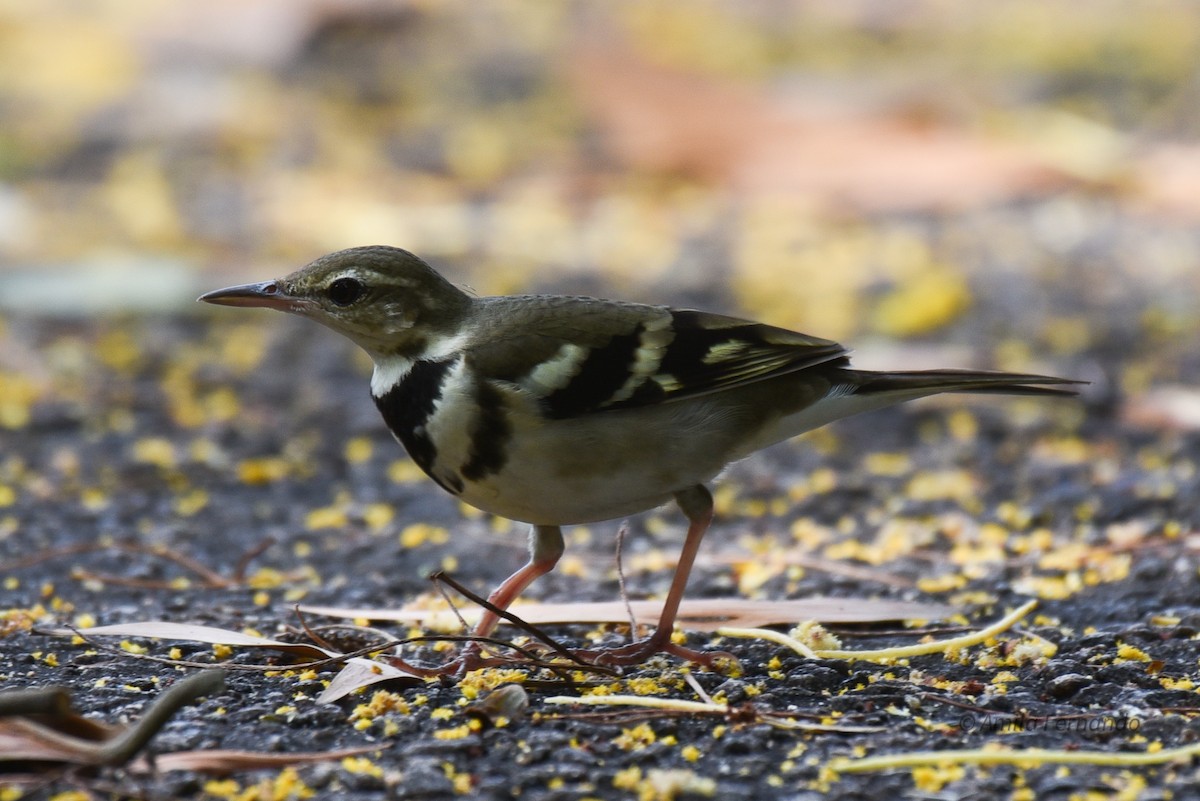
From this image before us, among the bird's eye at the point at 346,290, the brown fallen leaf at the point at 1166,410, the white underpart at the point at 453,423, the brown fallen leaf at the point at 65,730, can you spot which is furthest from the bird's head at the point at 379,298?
the brown fallen leaf at the point at 1166,410

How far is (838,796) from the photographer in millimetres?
3244

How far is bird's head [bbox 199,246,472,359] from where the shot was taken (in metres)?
4.42

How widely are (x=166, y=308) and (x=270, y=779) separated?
5.12 metres

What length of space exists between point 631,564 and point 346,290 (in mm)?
1570

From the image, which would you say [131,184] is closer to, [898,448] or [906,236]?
[906,236]

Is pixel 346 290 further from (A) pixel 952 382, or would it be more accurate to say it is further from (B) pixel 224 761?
(A) pixel 952 382

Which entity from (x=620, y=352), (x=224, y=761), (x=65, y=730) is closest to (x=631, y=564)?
(x=620, y=352)

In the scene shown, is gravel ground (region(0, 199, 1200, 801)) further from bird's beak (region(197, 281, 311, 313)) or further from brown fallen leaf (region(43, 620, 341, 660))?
bird's beak (region(197, 281, 311, 313))

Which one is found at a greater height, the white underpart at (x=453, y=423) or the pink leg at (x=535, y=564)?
the white underpart at (x=453, y=423)

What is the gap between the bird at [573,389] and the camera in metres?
4.14

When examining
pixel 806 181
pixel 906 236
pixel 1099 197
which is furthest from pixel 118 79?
pixel 1099 197

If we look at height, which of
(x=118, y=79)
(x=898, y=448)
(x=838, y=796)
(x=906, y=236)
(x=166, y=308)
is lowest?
(x=838, y=796)

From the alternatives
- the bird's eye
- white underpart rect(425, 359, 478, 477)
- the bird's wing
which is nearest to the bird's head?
the bird's eye

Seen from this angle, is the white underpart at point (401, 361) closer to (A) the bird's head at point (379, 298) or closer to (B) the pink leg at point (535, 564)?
(A) the bird's head at point (379, 298)
